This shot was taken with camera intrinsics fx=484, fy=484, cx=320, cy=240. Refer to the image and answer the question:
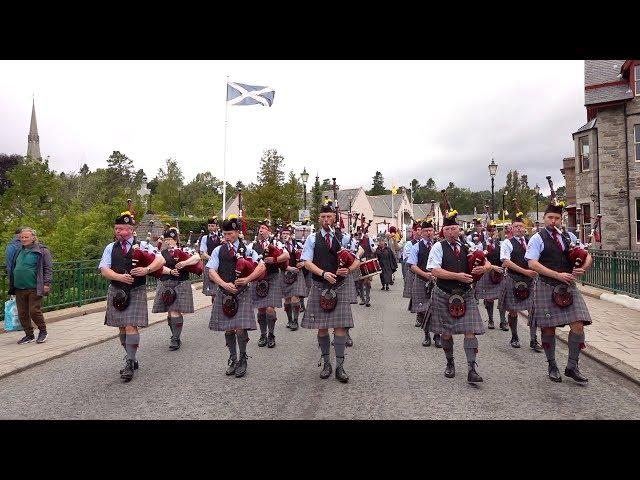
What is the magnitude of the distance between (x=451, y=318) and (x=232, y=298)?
2.73 meters

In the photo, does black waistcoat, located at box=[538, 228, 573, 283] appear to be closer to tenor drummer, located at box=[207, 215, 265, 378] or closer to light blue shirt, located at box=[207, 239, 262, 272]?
tenor drummer, located at box=[207, 215, 265, 378]

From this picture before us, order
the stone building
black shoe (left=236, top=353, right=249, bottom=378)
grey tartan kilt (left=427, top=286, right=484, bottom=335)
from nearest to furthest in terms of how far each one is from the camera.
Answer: grey tartan kilt (left=427, top=286, right=484, bottom=335), black shoe (left=236, top=353, right=249, bottom=378), the stone building

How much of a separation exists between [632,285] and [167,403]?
1104cm

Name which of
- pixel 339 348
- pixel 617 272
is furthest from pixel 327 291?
pixel 617 272

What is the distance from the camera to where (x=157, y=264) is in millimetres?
6184

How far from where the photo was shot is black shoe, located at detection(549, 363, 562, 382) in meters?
5.64

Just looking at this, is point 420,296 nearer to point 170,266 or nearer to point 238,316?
point 238,316

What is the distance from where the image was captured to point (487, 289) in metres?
9.15

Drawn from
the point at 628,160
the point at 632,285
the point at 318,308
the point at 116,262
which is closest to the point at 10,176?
the point at 116,262

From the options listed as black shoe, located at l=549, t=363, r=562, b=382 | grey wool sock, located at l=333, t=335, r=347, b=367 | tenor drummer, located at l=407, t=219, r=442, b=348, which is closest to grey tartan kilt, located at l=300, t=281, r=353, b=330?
grey wool sock, located at l=333, t=335, r=347, b=367

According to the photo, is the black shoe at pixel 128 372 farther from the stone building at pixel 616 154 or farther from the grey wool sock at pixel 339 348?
the stone building at pixel 616 154

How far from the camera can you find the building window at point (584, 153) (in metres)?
22.8

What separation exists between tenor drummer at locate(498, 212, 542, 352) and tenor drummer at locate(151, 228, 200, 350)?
16.6 ft

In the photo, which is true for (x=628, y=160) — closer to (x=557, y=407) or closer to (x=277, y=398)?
(x=557, y=407)
